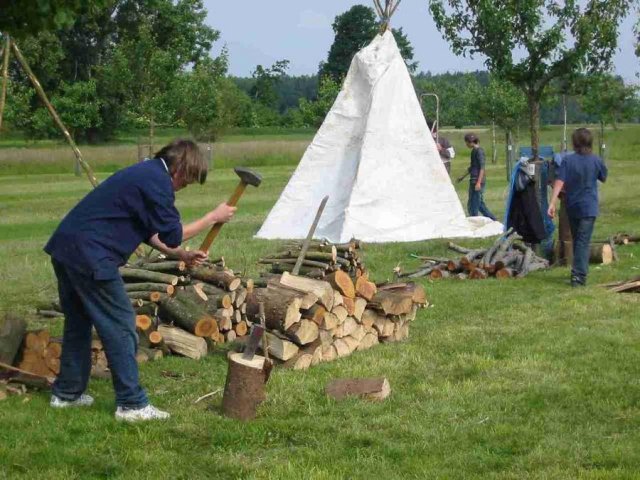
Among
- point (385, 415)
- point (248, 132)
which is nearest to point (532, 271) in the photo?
point (385, 415)

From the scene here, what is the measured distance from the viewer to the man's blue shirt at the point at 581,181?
11.6 metres

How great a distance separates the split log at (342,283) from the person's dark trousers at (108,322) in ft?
7.84

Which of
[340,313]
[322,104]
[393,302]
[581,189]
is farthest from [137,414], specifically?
[322,104]

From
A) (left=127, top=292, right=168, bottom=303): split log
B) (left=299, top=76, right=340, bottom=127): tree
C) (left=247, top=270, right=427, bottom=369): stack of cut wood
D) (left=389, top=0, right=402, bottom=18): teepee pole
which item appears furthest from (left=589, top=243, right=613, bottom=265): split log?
(left=299, top=76, right=340, bottom=127): tree

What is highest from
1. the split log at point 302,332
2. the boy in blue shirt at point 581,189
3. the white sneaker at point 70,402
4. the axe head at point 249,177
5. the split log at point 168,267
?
the axe head at point 249,177

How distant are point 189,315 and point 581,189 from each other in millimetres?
5159

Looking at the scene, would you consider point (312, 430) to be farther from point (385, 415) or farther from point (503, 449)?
point (503, 449)

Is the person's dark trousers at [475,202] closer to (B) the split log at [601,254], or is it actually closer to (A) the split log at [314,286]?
(B) the split log at [601,254]

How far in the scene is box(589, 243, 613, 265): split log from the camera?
46.1 ft

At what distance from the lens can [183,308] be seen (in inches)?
332

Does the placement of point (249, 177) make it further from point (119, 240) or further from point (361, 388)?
point (361, 388)

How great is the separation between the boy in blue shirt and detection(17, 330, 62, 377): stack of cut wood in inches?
242

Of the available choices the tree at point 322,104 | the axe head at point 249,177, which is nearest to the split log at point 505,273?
the axe head at point 249,177

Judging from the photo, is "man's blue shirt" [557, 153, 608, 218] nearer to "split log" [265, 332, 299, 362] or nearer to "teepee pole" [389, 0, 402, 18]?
"split log" [265, 332, 299, 362]
